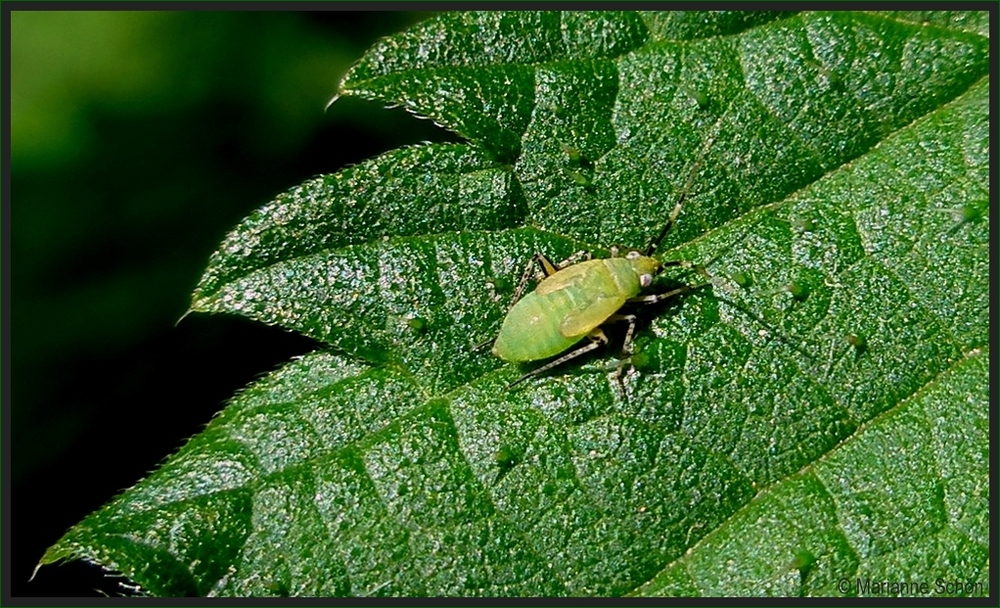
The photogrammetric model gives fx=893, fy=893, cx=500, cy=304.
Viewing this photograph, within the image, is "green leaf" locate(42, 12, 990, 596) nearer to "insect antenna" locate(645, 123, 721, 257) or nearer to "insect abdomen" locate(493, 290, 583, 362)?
"insect antenna" locate(645, 123, 721, 257)

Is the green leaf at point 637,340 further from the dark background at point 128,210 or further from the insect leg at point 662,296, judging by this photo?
the dark background at point 128,210

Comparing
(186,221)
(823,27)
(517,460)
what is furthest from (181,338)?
(823,27)

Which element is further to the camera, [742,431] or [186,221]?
[186,221]

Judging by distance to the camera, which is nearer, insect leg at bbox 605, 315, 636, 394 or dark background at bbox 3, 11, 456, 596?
insect leg at bbox 605, 315, 636, 394

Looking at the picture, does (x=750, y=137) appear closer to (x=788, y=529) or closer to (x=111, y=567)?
(x=788, y=529)

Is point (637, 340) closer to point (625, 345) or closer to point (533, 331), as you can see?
point (625, 345)

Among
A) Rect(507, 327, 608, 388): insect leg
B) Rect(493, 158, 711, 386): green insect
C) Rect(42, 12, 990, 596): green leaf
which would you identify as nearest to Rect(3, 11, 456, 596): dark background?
Rect(42, 12, 990, 596): green leaf

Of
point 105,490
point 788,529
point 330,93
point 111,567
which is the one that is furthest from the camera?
point 330,93
